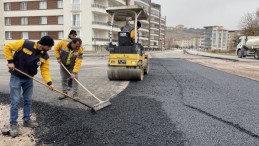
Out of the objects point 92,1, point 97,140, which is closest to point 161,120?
point 97,140

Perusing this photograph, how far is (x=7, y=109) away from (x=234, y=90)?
21.3ft

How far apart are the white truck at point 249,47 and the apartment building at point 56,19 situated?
15.8 meters

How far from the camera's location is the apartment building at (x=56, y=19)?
34750 millimetres

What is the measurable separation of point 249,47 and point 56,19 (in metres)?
26.3

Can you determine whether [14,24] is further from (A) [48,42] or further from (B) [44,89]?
(A) [48,42]

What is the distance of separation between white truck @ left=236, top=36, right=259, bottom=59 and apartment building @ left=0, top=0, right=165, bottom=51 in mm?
15800

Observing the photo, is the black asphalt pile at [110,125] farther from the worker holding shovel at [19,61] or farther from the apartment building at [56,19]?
the apartment building at [56,19]

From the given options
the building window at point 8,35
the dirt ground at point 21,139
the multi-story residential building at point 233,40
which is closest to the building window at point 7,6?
the building window at point 8,35

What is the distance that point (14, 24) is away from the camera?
3844cm

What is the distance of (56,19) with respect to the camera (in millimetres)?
36062

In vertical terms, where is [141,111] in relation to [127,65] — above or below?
below

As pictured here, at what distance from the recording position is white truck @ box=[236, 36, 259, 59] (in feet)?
87.4

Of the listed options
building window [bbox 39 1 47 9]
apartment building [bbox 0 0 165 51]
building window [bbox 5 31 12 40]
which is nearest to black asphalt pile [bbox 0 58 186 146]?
apartment building [bbox 0 0 165 51]

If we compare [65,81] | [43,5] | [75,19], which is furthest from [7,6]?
[65,81]
